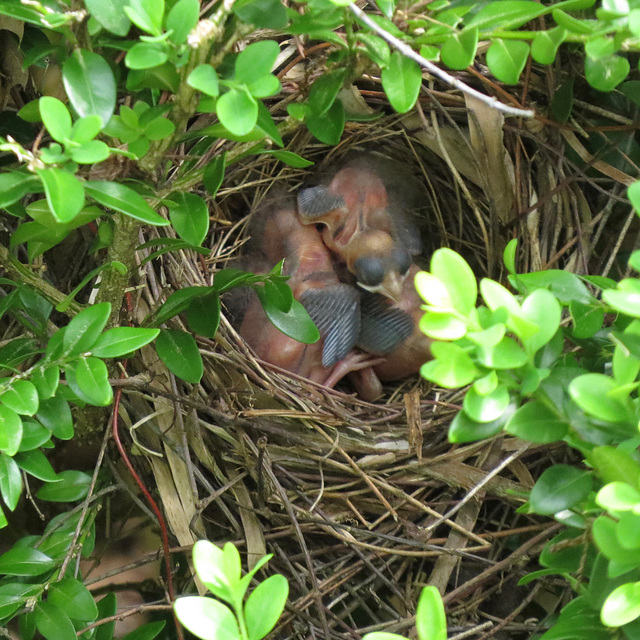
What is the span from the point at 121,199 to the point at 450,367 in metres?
0.29

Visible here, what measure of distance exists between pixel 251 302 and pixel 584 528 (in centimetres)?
80

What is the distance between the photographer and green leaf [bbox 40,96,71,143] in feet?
1.61

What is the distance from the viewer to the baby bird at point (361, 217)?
1294 millimetres

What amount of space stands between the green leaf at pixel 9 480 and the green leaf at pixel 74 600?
19 cm

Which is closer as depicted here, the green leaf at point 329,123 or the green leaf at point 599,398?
the green leaf at point 599,398

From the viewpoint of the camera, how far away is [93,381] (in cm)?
63

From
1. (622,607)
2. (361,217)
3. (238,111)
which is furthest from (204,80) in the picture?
(361,217)

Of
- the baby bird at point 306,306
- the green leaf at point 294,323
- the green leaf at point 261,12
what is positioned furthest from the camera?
the baby bird at point 306,306

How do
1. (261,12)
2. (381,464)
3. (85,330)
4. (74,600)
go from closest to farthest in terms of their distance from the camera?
(261,12), (85,330), (74,600), (381,464)

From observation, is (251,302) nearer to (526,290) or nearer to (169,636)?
(169,636)

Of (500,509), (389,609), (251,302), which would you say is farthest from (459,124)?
(389,609)

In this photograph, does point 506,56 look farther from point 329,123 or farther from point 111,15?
point 111,15

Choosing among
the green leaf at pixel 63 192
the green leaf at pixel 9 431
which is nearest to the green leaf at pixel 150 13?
the green leaf at pixel 63 192

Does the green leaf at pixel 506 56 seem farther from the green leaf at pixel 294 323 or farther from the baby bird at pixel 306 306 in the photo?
the baby bird at pixel 306 306
